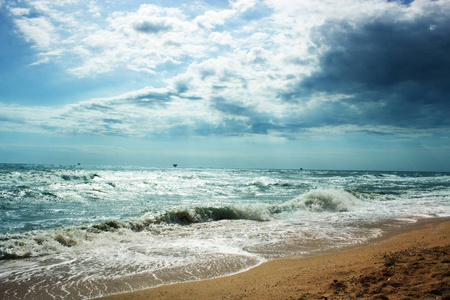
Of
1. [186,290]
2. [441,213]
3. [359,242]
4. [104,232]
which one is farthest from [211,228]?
[441,213]

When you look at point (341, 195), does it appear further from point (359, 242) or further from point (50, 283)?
point (50, 283)

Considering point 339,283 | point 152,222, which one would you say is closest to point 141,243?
point 152,222

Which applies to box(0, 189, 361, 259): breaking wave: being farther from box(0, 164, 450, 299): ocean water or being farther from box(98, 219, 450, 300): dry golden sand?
box(98, 219, 450, 300): dry golden sand

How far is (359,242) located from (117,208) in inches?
430

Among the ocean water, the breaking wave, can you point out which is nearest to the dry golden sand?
the ocean water

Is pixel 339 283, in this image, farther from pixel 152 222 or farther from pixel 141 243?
pixel 152 222

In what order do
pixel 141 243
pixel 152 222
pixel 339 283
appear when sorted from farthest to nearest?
pixel 152 222 → pixel 141 243 → pixel 339 283

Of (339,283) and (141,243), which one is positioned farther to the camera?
(141,243)

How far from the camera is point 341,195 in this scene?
17.4 meters

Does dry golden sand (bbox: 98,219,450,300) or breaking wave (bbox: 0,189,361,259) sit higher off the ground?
dry golden sand (bbox: 98,219,450,300)

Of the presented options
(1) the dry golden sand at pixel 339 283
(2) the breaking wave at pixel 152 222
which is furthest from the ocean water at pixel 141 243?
(1) the dry golden sand at pixel 339 283

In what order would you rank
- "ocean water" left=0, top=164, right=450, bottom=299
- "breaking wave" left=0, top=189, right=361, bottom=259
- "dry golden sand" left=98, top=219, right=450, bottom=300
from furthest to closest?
"breaking wave" left=0, top=189, right=361, bottom=259
"ocean water" left=0, top=164, right=450, bottom=299
"dry golden sand" left=98, top=219, right=450, bottom=300

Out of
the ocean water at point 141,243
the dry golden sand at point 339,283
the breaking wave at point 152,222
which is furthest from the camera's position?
the breaking wave at point 152,222

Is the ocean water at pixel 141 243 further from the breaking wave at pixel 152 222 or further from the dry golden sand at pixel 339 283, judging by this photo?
the dry golden sand at pixel 339 283
